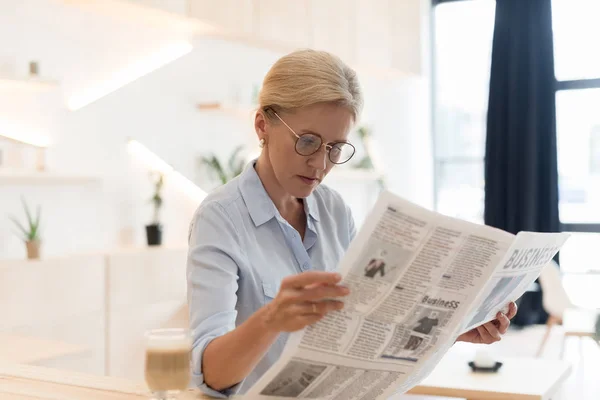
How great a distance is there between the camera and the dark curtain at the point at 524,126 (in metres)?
7.41

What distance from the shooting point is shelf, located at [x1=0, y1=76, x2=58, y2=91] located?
3.85 m

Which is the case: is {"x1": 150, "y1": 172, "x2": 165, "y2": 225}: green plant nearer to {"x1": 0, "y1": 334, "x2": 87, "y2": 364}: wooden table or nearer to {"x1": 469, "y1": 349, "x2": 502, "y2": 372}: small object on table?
{"x1": 0, "y1": 334, "x2": 87, "y2": 364}: wooden table

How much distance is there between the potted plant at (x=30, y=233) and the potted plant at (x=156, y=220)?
0.75 meters

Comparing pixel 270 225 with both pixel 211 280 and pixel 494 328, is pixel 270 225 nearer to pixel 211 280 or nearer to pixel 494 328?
pixel 211 280

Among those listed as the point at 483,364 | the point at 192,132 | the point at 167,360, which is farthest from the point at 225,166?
the point at 167,360

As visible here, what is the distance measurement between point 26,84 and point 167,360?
3102 mm

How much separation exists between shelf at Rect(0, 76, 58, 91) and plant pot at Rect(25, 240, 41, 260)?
2.59ft

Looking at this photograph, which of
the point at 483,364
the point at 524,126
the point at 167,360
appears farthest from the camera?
the point at 524,126

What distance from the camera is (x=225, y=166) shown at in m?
5.47

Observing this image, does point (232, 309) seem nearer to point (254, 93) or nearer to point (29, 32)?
point (29, 32)

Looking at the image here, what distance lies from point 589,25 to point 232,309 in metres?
6.97

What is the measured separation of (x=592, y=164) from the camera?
7.54 m

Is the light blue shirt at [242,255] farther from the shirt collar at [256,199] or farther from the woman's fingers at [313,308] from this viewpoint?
the woman's fingers at [313,308]

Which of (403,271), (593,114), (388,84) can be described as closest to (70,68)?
(403,271)
